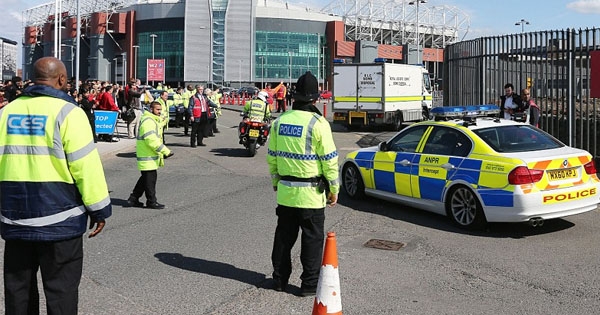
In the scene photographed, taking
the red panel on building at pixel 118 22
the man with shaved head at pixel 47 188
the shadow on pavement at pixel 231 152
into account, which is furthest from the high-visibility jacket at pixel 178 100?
the red panel on building at pixel 118 22

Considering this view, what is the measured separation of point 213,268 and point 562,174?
172 inches

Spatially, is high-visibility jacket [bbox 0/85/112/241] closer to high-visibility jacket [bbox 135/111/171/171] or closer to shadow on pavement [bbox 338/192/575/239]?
shadow on pavement [bbox 338/192/575/239]

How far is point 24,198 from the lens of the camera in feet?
11.8

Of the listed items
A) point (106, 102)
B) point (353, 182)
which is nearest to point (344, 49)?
point (106, 102)

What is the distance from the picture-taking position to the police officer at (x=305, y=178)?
5320 mm

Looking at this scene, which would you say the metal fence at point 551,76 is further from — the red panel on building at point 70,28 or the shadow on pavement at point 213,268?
the red panel on building at point 70,28

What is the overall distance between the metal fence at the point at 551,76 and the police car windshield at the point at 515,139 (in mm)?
4402

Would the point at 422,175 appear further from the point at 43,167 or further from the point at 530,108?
the point at 43,167

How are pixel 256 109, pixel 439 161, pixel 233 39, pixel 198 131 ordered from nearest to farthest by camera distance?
pixel 439 161 → pixel 256 109 → pixel 198 131 → pixel 233 39

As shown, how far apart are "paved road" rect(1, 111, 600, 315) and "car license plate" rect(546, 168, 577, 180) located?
74 centimetres

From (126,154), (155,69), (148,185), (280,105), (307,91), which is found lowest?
(148,185)

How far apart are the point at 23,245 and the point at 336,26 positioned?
97.4 meters

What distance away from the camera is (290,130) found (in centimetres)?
539

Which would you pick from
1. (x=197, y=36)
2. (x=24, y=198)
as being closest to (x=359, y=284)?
(x=24, y=198)
